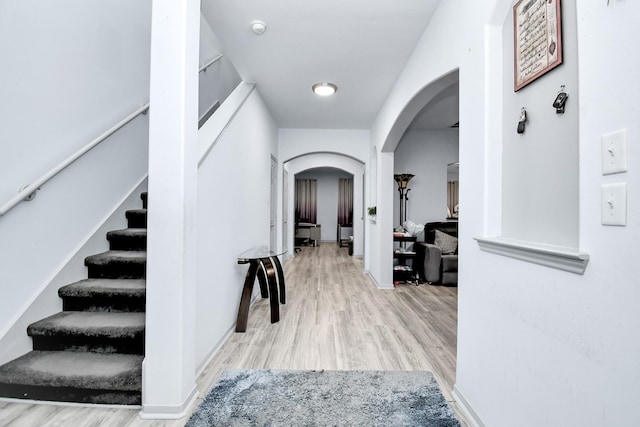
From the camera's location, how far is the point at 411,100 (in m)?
2.95

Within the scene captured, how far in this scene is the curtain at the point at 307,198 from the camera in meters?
11.6

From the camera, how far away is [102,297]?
7.00 feet

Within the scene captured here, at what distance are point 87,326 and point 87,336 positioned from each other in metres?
0.06

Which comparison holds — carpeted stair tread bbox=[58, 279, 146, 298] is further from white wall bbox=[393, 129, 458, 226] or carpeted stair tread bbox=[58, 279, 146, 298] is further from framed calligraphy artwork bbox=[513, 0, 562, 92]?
white wall bbox=[393, 129, 458, 226]

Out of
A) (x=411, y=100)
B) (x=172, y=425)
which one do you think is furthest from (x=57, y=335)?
(x=411, y=100)

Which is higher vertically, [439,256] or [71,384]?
[439,256]

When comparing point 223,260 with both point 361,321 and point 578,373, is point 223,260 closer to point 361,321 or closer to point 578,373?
point 361,321

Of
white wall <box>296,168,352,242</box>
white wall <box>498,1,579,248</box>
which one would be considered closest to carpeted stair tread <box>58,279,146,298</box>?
white wall <box>498,1,579,248</box>

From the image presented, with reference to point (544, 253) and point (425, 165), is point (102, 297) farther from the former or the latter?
point (425, 165)

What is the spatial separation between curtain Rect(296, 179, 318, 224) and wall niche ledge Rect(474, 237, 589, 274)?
1022 centimetres

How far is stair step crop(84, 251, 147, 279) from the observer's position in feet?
7.58

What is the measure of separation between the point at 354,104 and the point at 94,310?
387cm

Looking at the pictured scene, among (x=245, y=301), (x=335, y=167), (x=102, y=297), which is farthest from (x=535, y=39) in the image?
(x=335, y=167)

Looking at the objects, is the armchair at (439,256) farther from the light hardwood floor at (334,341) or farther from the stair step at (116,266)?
the stair step at (116,266)
